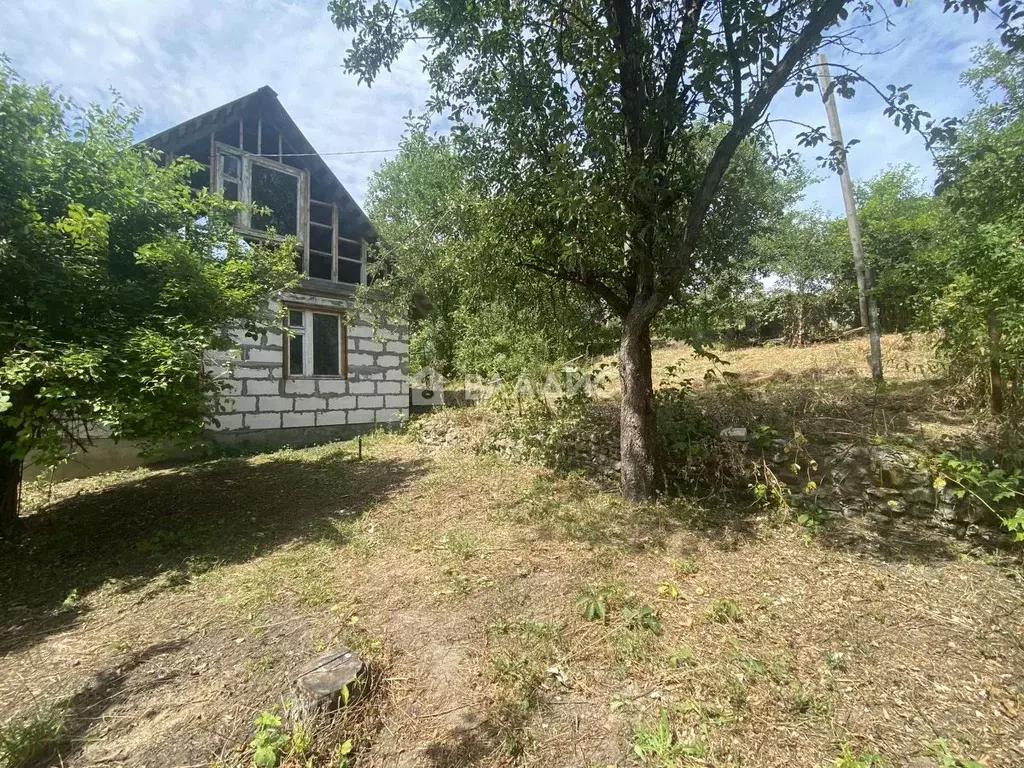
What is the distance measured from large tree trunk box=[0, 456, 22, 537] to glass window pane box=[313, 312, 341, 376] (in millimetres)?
5232

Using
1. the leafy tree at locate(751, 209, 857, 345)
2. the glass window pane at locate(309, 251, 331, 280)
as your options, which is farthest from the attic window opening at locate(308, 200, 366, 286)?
the leafy tree at locate(751, 209, 857, 345)

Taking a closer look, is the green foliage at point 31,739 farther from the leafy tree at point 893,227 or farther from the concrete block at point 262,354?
the leafy tree at point 893,227

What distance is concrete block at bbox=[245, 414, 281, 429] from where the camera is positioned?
922cm

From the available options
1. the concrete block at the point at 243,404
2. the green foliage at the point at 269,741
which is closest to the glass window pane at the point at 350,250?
the concrete block at the point at 243,404

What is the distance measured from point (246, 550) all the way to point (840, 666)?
17.4ft

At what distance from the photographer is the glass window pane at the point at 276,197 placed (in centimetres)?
983

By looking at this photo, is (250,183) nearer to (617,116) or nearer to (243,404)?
(243,404)

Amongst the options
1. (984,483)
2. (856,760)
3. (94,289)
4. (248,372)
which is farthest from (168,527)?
(984,483)

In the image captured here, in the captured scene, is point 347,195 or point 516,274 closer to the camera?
point 516,274

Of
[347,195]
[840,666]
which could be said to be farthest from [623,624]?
[347,195]

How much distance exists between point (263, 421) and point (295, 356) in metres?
1.56

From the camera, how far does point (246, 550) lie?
4.79 metres

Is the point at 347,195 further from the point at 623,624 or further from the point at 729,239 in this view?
the point at 623,624

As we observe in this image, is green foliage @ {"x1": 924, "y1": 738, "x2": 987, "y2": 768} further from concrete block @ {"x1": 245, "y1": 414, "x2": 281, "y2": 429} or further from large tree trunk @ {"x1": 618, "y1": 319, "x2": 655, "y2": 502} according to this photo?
concrete block @ {"x1": 245, "y1": 414, "x2": 281, "y2": 429}
